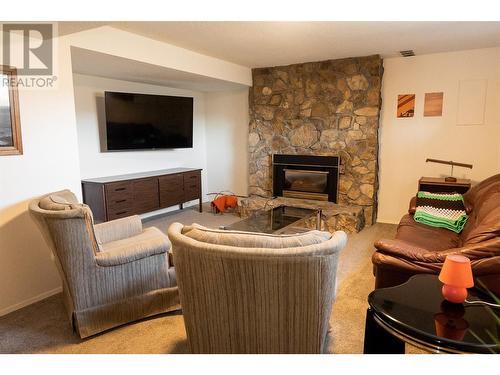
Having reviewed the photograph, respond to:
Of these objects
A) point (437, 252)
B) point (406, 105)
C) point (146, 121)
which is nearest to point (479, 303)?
point (437, 252)

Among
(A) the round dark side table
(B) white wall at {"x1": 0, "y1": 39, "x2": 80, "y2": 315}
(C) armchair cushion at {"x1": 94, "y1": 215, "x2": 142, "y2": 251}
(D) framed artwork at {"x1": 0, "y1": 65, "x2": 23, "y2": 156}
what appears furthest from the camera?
(C) armchair cushion at {"x1": 94, "y1": 215, "x2": 142, "y2": 251}

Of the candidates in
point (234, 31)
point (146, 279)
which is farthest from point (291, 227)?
point (234, 31)

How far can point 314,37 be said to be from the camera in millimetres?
3557

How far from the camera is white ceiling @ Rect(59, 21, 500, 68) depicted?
3115 millimetres

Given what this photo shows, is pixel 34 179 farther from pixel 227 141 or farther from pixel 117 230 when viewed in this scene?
pixel 227 141

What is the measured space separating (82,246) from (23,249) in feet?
3.00

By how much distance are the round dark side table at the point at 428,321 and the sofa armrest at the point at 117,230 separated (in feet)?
6.92

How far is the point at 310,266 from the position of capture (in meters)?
1.43

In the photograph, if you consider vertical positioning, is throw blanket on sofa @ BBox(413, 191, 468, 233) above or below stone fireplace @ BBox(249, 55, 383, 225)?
below

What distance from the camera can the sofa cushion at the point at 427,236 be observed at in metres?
2.68

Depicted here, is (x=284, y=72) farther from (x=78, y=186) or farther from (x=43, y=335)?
(x=43, y=335)

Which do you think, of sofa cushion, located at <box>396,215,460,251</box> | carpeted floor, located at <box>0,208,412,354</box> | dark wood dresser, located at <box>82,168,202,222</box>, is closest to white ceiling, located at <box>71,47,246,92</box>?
dark wood dresser, located at <box>82,168,202,222</box>

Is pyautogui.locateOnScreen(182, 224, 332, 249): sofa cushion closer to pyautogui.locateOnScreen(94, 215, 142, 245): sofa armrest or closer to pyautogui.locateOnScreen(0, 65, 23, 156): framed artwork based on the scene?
pyautogui.locateOnScreen(94, 215, 142, 245): sofa armrest

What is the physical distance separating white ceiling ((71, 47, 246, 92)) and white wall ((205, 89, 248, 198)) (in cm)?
45
